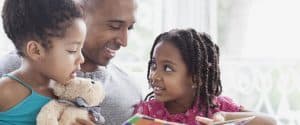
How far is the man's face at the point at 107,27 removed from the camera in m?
1.50

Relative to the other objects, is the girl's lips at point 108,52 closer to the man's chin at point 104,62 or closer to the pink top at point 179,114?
the man's chin at point 104,62

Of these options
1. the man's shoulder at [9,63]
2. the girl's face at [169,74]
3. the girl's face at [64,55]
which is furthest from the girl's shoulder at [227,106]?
the man's shoulder at [9,63]

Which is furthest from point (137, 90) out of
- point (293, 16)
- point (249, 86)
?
point (293, 16)

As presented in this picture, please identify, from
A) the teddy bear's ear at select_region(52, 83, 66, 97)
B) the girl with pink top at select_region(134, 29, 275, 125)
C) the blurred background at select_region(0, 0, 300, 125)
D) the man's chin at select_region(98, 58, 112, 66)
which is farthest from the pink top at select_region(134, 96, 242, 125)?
the blurred background at select_region(0, 0, 300, 125)

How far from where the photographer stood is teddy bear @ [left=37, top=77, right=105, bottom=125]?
3.68 ft

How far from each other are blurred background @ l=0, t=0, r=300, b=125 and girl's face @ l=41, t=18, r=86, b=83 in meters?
1.08

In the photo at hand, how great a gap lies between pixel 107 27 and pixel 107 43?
48 millimetres

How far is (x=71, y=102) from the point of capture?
1185 millimetres

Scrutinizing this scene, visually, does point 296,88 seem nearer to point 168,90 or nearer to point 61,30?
point 168,90

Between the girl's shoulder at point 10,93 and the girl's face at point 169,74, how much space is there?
0.39m

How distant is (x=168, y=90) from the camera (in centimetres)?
137

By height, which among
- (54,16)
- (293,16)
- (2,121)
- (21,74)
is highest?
(293,16)

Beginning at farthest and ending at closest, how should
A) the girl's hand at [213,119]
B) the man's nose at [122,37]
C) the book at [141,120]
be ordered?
the man's nose at [122,37] → the girl's hand at [213,119] → the book at [141,120]

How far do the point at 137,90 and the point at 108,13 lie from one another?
0.28 m
